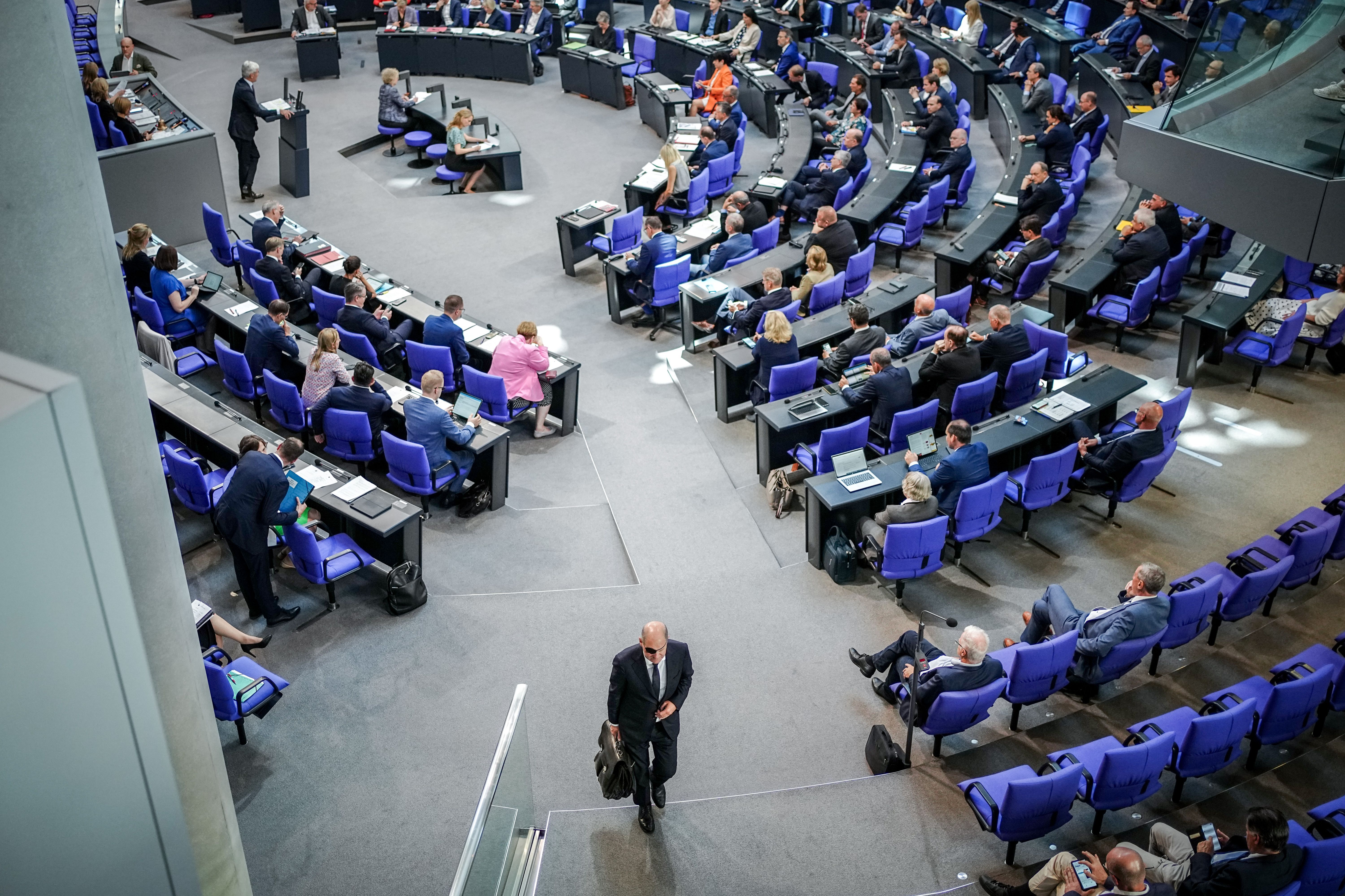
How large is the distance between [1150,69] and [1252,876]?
1402 centimetres

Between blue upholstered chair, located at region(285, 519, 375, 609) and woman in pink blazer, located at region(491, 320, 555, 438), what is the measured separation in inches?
100

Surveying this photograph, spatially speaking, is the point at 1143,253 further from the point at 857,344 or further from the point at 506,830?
the point at 506,830

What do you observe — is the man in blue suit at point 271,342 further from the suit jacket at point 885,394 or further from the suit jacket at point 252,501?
the suit jacket at point 885,394

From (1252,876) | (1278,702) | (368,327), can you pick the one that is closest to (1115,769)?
(1252,876)

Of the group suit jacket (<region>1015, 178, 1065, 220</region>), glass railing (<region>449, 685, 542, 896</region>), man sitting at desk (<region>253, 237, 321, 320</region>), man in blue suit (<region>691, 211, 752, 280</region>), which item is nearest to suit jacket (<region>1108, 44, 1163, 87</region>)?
suit jacket (<region>1015, 178, 1065, 220</region>)

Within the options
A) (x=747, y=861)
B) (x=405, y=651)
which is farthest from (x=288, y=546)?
(x=747, y=861)

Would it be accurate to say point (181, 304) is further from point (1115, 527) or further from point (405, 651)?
point (1115, 527)

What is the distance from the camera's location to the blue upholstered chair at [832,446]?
9.73 meters

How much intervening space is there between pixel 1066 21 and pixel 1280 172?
12772mm

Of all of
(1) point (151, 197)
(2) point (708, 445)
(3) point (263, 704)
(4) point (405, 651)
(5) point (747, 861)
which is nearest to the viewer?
(5) point (747, 861)

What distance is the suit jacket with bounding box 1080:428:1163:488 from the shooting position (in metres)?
9.23

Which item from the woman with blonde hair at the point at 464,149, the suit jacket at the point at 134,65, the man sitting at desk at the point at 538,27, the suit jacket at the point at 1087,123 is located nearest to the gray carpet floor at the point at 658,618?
the woman with blonde hair at the point at 464,149

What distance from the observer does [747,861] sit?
6574 mm

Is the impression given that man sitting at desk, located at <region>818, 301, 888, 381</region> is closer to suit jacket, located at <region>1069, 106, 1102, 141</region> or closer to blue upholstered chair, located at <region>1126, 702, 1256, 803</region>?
blue upholstered chair, located at <region>1126, 702, 1256, 803</region>
